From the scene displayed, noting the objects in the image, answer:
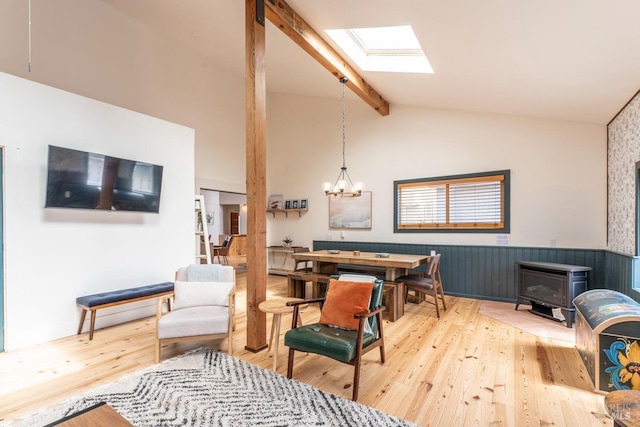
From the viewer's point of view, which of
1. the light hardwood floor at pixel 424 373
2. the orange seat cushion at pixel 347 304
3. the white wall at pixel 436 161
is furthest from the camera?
the white wall at pixel 436 161

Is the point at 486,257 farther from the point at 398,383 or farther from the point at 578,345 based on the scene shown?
the point at 398,383

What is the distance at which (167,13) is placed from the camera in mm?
4715

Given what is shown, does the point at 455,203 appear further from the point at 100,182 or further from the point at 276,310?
the point at 100,182

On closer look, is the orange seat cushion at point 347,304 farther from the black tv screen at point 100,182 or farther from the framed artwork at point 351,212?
the framed artwork at point 351,212

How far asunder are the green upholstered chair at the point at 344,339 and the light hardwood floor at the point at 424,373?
276 mm

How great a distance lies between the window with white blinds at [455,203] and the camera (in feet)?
17.1

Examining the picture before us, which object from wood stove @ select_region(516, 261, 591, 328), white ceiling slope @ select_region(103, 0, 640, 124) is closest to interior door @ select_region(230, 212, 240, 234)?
white ceiling slope @ select_region(103, 0, 640, 124)

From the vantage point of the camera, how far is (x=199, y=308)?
327 centimetres

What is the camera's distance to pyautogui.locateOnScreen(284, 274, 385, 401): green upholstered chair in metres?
2.31

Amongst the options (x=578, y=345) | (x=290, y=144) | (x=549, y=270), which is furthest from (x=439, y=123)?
(x=578, y=345)

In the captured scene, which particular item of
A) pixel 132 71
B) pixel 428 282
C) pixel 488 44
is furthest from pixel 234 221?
pixel 488 44

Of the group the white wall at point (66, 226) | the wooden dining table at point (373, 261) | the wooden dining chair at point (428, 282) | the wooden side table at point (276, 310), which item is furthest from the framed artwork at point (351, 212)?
the wooden side table at point (276, 310)

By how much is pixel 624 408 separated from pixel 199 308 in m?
3.24

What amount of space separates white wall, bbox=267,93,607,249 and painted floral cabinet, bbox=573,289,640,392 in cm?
261
